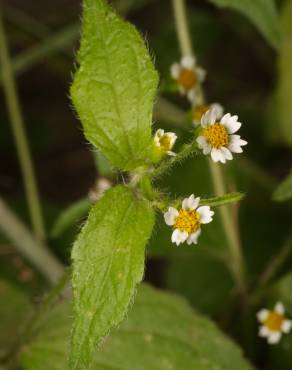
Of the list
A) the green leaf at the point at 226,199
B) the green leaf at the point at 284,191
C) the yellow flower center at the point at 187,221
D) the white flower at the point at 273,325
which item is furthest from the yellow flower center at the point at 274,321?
the green leaf at the point at 226,199

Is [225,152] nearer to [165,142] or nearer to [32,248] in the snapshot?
[165,142]

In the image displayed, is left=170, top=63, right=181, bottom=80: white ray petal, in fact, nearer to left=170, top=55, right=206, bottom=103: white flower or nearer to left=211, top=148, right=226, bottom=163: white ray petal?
left=170, top=55, right=206, bottom=103: white flower

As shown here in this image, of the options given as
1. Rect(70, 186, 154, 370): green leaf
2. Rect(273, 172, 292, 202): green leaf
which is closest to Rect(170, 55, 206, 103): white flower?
Rect(273, 172, 292, 202): green leaf

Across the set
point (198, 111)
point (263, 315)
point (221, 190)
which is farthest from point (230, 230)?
point (198, 111)

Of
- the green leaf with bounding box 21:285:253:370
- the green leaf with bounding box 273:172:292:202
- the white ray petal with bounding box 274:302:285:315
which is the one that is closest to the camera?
the green leaf with bounding box 273:172:292:202

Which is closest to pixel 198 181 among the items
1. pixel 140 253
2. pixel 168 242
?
pixel 168 242

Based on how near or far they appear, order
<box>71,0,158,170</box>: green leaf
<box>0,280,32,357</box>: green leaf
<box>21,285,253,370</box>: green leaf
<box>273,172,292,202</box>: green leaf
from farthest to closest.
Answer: <box>0,280,32,357</box>: green leaf
<box>21,285,253,370</box>: green leaf
<box>273,172,292,202</box>: green leaf
<box>71,0,158,170</box>: green leaf
